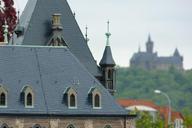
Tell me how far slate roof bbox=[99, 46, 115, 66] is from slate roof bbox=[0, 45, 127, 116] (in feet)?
20.5

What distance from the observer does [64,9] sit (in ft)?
335

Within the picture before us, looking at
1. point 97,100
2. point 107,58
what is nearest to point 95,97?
point 97,100

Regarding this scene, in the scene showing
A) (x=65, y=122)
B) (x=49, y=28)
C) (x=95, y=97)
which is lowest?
(x=65, y=122)

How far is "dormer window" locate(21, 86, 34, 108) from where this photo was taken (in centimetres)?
9125

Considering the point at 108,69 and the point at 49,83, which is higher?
the point at 108,69

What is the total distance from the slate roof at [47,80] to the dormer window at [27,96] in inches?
12.1

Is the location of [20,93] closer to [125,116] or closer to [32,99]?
[32,99]

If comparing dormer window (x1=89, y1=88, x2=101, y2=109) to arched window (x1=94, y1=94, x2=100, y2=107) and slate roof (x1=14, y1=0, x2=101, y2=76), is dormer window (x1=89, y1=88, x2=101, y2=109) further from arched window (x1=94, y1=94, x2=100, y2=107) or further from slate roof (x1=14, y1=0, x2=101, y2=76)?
slate roof (x1=14, y1=0, x2=101, y2=76)

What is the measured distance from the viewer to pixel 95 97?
93.8m

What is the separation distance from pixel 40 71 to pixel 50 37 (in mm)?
5627

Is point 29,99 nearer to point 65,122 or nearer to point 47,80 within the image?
point 47,80

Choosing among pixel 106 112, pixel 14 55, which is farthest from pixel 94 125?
pixel 14 55

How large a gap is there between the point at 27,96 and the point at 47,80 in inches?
115

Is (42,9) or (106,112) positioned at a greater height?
(42,9)
